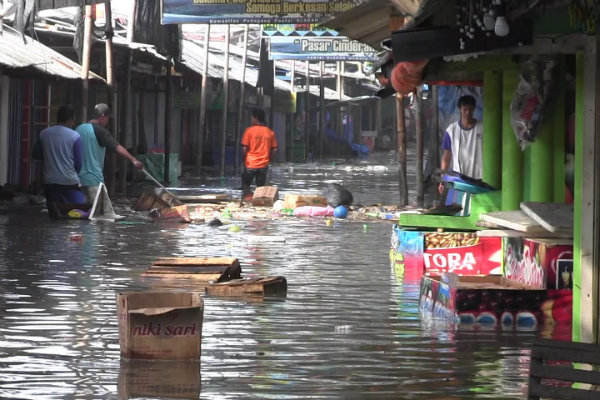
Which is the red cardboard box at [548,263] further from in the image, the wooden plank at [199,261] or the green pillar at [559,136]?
the wooden plank at [199,261]

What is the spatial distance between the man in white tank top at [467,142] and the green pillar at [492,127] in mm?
1215

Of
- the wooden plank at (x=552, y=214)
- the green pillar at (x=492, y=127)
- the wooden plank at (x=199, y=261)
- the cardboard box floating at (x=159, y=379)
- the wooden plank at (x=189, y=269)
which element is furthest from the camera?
the wooden plank at (x=199, y=261)

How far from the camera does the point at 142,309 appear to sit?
8188mm

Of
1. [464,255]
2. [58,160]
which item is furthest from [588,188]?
[58,160]

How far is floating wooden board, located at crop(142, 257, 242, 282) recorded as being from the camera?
1245 centimetres

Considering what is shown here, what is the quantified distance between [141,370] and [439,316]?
3152 millimetres

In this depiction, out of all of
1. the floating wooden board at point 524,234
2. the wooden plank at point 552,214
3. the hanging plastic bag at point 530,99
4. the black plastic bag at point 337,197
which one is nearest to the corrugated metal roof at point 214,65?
the black plastic bag at point 337,197

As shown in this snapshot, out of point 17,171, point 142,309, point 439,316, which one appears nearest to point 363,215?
point 17,171

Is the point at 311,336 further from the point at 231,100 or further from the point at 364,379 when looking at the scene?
the point at 231,100

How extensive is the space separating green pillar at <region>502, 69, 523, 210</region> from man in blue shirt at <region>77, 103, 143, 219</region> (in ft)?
28.5

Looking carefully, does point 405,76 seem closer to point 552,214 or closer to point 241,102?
point 552,214

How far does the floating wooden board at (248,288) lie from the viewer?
1148cm

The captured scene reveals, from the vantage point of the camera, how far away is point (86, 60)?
22281 mm

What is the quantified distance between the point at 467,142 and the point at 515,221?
3789 mm
